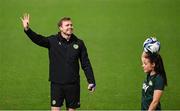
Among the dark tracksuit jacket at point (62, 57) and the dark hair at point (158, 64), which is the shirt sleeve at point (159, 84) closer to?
the dark hair at point (158, 64)

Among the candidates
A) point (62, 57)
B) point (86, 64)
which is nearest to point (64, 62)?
point (62, 57)

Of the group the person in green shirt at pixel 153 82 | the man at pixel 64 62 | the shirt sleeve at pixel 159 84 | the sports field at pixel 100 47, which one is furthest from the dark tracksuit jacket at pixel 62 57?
the shirt sleeve at pixel 159 84

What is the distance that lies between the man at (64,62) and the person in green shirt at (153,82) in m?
1.58

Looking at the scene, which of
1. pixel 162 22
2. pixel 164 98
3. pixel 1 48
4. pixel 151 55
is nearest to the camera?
pixel 151 55

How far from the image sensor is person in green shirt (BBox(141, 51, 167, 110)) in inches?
246

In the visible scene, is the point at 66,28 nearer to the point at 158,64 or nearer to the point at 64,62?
the point at 64,62

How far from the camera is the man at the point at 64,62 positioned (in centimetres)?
788

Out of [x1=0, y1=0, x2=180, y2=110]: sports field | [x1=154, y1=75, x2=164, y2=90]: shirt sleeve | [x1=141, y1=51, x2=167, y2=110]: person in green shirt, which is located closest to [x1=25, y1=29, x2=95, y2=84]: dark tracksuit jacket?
[x1=141, y1=51, x2=167, y2=110]: person in green shirt

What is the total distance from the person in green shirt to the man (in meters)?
1.58

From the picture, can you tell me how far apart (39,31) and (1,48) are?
2.81ft

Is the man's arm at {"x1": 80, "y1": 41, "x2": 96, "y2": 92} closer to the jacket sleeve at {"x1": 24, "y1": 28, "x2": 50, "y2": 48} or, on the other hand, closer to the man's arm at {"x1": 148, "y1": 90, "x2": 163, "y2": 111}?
the jacket sleeve at {"x1": 24, "y1": 28, "x2": 50, "y2": 48}

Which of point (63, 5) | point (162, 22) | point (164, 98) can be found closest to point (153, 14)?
point (162, 22)

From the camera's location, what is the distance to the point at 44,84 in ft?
33.3

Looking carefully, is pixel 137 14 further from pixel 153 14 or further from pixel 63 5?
pixel 63 5
